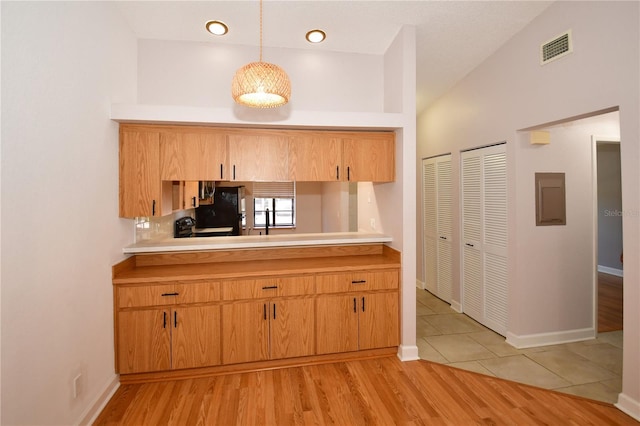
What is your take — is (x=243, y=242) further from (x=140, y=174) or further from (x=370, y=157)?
(x=370, y=157)

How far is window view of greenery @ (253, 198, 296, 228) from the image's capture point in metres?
5.79

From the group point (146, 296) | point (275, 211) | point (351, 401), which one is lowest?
point (351, 401)

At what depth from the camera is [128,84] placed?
2.90 metres

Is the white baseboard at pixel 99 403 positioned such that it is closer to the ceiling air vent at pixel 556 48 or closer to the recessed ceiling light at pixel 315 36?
the recessed ceiling light at pixel 315 36

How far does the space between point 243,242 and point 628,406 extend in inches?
126

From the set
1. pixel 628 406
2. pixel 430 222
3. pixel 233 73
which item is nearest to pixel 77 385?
pixel 233 73

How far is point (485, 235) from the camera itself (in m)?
3.74

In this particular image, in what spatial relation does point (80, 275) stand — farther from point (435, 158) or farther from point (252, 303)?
point (435, 158)

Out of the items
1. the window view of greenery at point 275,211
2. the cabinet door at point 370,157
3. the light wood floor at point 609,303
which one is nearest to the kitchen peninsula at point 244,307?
the cabinet door at point 370,157

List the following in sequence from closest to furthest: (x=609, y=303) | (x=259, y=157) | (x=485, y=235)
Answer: (x=259, y=157)
(x=485, y=235)
(x=609, y=303)

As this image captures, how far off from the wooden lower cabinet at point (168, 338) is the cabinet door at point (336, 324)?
888mm

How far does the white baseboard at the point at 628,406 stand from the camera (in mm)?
2189

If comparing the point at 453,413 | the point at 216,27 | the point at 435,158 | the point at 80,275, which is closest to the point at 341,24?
the point at 216,27

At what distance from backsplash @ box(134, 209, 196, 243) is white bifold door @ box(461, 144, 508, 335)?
3.69m
